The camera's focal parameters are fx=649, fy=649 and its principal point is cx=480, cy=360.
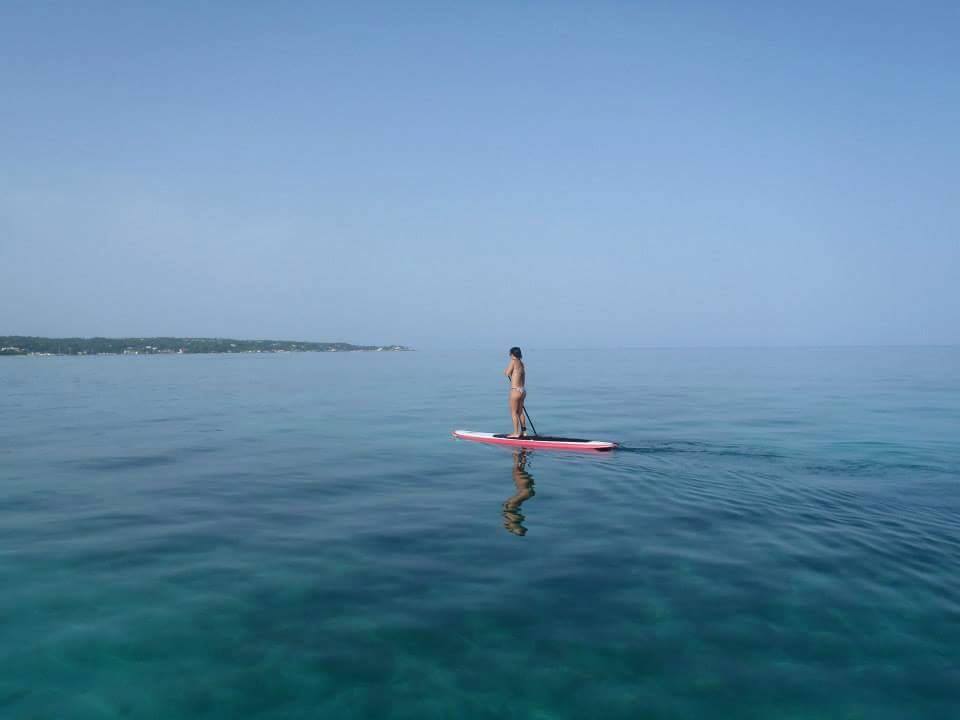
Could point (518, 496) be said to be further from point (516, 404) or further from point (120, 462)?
point (120, 462)

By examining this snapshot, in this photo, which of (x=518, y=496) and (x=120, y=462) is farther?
(x=120, y=462)

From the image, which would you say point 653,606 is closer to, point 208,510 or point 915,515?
point 915,515

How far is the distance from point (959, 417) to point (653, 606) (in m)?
29.8

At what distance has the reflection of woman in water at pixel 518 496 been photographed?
483 inches

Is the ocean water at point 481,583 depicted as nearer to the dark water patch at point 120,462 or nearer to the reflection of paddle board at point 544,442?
the dark water patch at point 120,462

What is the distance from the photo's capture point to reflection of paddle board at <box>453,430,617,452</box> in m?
20.1

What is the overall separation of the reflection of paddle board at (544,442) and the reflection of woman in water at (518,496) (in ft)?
2.74

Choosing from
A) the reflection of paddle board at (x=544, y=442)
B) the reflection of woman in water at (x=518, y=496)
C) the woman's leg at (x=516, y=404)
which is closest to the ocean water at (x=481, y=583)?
the reflection of woman in water at (x=518, y=496)

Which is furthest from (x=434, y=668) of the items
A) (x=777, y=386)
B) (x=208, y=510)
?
(x=777, y=386)

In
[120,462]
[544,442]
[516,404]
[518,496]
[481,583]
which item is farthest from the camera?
[516,404]

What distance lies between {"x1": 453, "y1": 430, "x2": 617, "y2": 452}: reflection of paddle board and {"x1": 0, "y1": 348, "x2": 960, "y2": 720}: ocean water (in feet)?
2.06

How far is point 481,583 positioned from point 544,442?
12.0 m

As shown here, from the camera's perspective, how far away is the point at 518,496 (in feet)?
48.6

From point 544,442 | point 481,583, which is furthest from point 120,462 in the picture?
point 481,583
